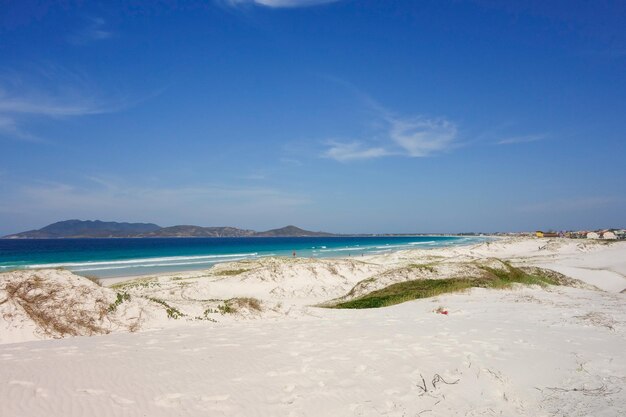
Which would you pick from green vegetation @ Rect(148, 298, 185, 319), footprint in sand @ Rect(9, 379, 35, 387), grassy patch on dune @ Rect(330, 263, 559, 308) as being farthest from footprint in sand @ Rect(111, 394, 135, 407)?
grassy patch on dune @ Rect(330, 263, 559, 308)

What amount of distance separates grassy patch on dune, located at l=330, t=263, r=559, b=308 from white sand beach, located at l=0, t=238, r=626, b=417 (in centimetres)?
315

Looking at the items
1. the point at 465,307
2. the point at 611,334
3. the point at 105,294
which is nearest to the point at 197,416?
the point at 105,294

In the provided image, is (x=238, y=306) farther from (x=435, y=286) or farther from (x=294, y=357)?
(x=435, y=286)

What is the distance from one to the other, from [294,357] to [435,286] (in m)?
14.7

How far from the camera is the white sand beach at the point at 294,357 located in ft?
18.8

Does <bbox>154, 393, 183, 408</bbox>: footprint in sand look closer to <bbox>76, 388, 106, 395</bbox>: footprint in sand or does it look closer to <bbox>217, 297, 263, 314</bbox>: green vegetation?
<bbox>76, 388, 106, 395</bbox>: footprint in sand

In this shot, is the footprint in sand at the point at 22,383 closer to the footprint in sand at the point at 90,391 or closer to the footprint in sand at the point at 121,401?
the footprint in sand at the point at 90,391

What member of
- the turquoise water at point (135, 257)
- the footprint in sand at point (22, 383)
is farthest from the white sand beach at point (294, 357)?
the turquoise water at point (135, 257)

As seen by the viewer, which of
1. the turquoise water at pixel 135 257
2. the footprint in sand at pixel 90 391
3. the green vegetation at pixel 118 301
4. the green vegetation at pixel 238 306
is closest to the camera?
the footprint in sand at pixel 90 391

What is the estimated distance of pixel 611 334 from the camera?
1078cm

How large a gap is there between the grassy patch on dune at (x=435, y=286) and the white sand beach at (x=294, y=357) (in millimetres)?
3151

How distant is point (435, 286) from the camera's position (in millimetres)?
20844

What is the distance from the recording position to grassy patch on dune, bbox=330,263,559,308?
62.4 ft

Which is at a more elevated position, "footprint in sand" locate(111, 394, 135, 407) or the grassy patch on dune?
"footprint in sand" locate(111, 394, 135, 407)
